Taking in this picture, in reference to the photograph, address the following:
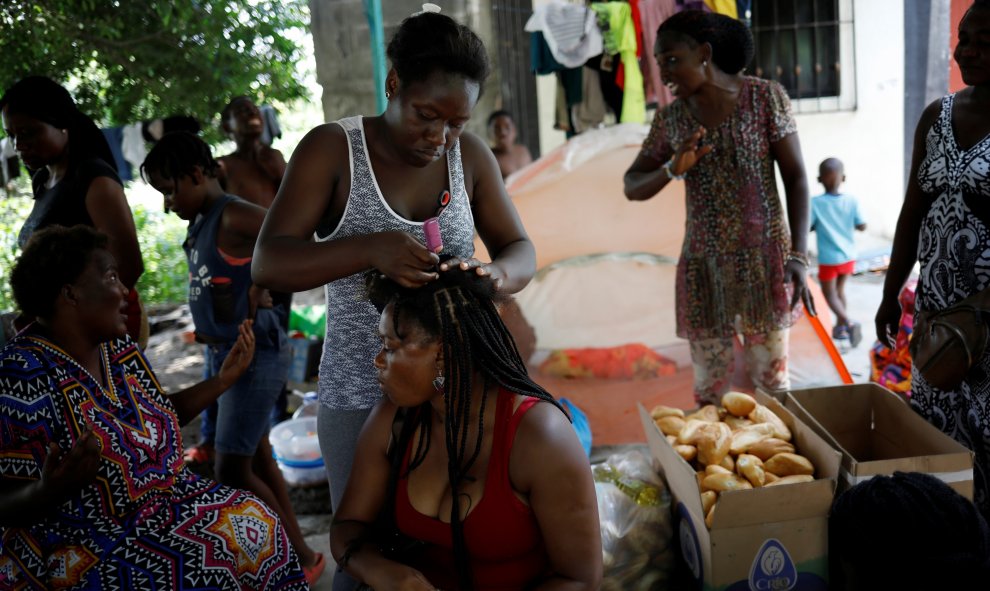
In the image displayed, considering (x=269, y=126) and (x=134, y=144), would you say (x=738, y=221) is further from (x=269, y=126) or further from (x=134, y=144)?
→ (x=134, y=144)

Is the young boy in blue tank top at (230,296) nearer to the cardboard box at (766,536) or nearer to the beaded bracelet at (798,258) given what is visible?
the cardboard box at (766,536)

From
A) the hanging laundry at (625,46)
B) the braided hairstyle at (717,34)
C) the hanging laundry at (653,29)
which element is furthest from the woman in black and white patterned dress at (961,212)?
the hanging laundry at (625,46)

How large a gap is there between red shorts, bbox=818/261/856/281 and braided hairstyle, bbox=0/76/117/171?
4.84 meters

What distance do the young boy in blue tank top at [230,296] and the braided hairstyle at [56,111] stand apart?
0.21 m

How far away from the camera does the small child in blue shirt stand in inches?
233

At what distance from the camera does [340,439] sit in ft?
6.39

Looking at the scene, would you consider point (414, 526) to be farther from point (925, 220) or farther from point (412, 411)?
point (925, 220)

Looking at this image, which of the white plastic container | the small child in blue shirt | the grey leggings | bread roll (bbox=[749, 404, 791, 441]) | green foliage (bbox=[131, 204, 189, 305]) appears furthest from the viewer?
green foliage (bbox=[131, 204, 189, 305])

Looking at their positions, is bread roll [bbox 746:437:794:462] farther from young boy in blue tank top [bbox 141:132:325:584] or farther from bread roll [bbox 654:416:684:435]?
young boy in blue tank top [bbox 141:132:325:584]

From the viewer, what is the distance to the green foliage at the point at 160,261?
8711mm

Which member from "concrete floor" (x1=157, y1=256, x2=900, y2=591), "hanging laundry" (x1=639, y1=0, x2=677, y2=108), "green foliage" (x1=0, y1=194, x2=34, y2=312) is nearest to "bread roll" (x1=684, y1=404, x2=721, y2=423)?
"concrete floor" (x1=157, y1=256, x2=900, y2=591)

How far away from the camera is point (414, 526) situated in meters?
1.76

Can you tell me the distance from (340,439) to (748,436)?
140 cm

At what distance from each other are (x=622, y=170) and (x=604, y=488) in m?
2.65
